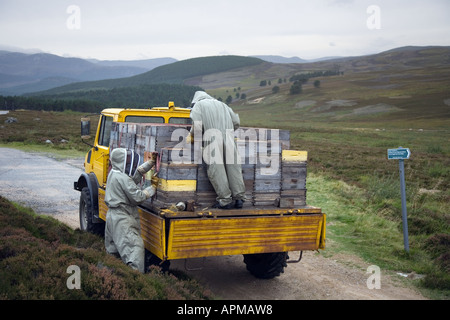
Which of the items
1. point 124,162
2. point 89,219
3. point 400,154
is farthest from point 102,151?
point 400,154

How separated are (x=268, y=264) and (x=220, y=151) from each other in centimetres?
211

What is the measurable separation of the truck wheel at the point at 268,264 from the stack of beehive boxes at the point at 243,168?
0.99 m

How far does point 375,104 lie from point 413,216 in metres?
94.3

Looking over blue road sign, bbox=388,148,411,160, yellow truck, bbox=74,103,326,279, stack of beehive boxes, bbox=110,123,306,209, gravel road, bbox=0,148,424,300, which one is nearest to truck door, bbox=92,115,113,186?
yellow truck, bbox=74,103,326,279

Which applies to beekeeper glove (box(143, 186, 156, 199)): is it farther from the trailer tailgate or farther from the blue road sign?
the blue road sign

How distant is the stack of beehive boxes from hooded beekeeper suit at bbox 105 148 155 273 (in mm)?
213

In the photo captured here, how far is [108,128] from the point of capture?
27.7ft

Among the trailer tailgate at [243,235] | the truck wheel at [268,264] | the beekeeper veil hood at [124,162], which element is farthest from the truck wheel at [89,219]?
the trailer tailgate at [243,235]

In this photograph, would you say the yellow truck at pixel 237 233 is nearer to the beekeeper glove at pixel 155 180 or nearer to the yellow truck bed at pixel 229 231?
the yellow truck bed at pixel 229 231

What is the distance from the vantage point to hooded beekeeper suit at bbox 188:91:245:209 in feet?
18.9

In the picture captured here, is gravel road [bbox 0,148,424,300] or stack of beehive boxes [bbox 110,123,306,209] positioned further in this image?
gravel road [bbox 0,148,424,300]

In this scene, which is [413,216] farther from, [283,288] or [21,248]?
[21,248]
